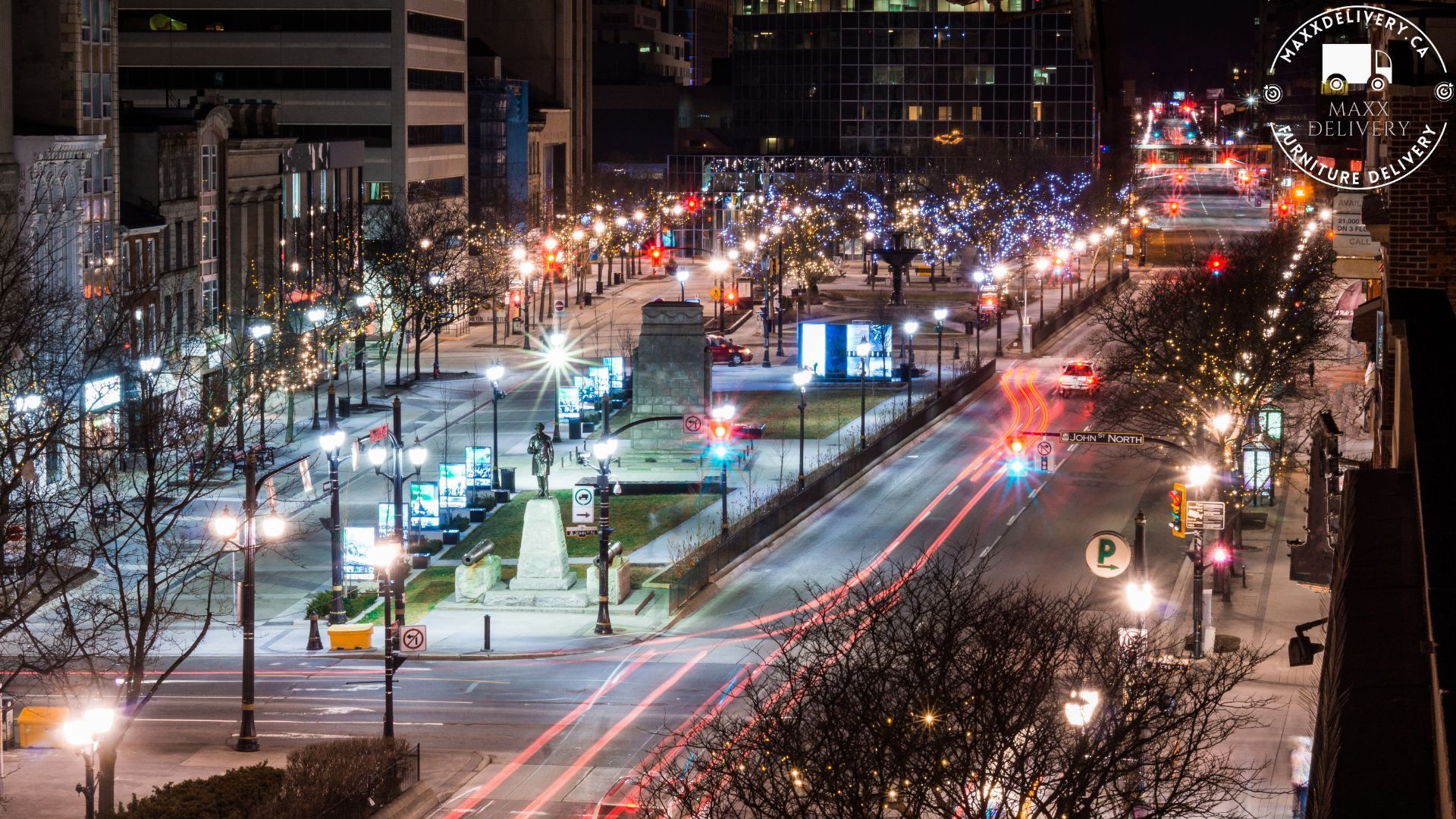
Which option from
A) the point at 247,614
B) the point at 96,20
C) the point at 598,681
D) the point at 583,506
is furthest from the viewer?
the point at 96,20

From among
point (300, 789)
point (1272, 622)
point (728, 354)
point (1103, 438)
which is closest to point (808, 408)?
point (728, 354)

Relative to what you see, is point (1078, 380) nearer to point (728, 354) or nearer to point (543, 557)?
point (728, 354)

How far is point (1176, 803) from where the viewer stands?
23062mm

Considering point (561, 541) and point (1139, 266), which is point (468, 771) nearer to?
point (561, 541)

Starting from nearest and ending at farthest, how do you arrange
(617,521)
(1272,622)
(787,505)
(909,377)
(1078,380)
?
(1272,622) < (787,505) < (617,521) < (909,377) < (1078,380)

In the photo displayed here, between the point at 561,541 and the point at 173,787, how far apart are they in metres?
23.0

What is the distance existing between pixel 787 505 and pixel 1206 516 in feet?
63.2

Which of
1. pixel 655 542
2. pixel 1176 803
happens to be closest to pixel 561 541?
pixel 655 542

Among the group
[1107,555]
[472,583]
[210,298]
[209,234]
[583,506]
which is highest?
[209,234]

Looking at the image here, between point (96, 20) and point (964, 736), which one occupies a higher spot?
point (96, 20)

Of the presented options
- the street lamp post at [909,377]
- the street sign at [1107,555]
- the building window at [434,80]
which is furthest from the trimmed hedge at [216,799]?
the building window at [434,80]

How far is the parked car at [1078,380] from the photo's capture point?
299 ft

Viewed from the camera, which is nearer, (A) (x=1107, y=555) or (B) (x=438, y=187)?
(A) (x=1107, y=555)

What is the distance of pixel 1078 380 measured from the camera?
91625mm
